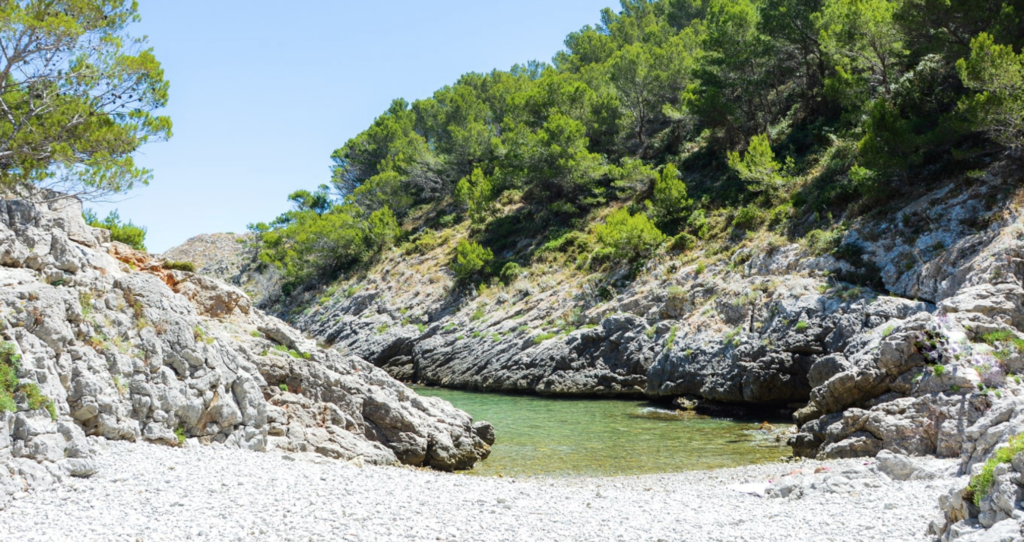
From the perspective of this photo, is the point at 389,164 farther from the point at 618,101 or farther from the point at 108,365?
the point at 108,365

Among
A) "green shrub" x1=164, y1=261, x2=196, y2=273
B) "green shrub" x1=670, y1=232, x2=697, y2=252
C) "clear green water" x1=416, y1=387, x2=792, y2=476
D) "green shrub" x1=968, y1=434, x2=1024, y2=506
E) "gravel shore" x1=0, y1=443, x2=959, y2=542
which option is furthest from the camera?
"green shrub" x1=670, y1=232, x2=697, y2=252

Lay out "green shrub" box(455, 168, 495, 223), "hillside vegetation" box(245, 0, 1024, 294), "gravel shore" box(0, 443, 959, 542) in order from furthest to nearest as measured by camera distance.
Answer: "green shrub" box(455, 168, 495, 223)
"hillside vegetation" box(245, 0, 1024, 294)
"gravel shore" box(0, 443, 959, 542)

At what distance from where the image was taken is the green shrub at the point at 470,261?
159 ft

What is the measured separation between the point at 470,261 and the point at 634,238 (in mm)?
13749

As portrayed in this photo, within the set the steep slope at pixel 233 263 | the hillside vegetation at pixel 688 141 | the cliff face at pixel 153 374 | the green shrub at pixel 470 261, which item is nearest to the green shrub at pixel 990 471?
the cliff face at pixel 153 374

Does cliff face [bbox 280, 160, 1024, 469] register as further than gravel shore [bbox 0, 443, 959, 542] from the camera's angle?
Yes

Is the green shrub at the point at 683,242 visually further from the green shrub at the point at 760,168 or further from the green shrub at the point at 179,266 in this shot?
the green shrub at the point at 179,266

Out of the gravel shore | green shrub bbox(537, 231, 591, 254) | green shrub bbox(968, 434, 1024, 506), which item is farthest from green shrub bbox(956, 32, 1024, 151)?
green shrub bbox(537, 231, 591, 254)

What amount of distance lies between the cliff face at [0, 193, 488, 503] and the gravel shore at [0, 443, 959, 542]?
38.4 inches

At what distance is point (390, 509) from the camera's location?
9.98 metres

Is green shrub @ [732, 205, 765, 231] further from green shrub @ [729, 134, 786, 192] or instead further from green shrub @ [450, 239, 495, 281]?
green shrub @ [450, 239, 495, 281]

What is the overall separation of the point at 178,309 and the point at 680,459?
43.7 feet

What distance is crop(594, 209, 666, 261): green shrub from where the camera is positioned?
39125 mm

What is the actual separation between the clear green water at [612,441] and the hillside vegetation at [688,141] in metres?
9.29
